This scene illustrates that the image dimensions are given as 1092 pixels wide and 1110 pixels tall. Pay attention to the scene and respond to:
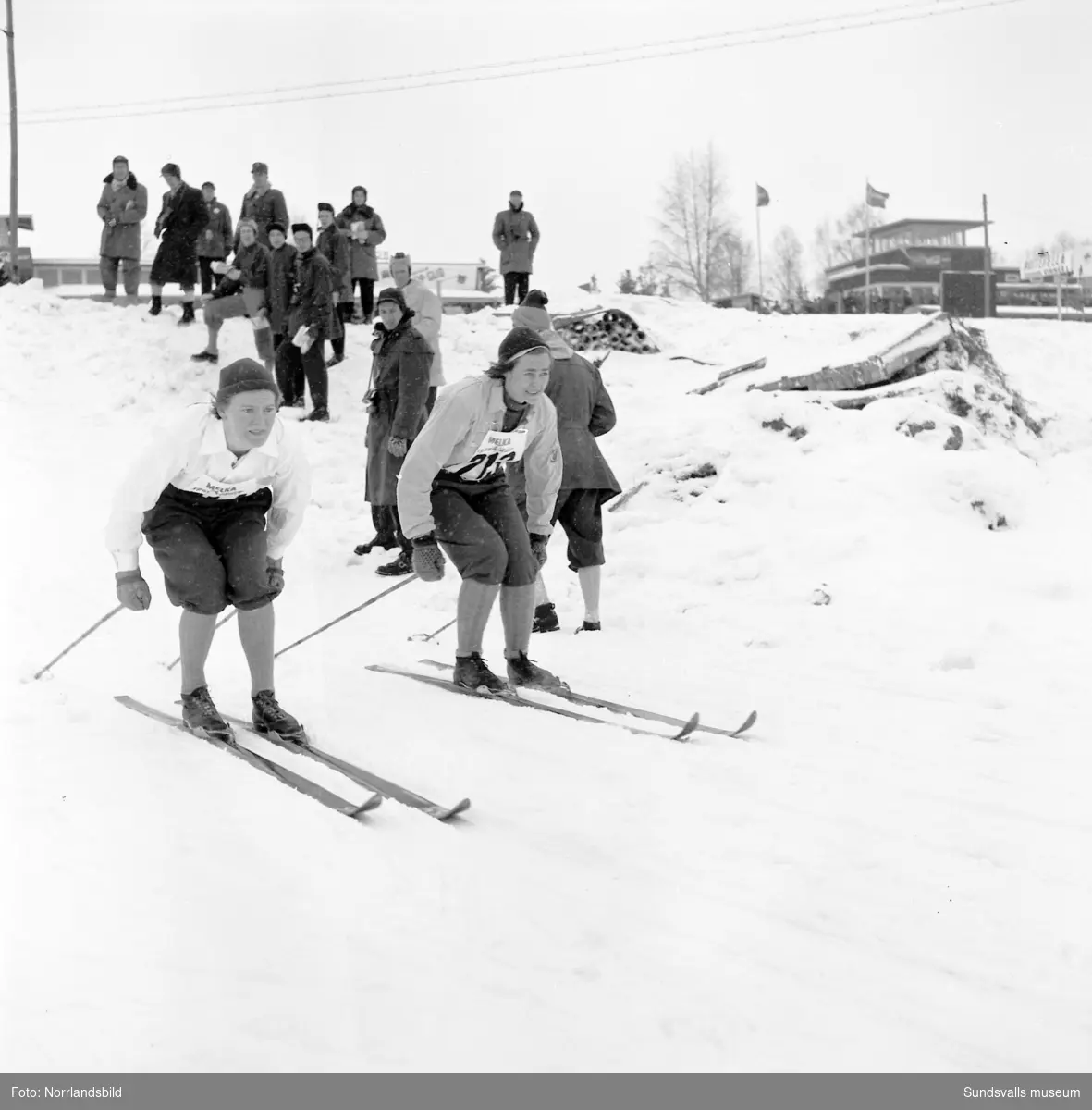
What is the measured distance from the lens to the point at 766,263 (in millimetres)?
61875

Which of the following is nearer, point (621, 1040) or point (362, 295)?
point (621, 1040)

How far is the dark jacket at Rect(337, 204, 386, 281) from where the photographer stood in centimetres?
1344

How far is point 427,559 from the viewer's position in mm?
4863

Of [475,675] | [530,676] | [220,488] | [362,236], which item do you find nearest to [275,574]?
[220,488]

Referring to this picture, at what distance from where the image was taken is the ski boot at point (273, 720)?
4266mm

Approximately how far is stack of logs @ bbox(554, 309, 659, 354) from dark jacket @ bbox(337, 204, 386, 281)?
8.80 feet

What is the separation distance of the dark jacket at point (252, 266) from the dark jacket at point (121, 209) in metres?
2.48

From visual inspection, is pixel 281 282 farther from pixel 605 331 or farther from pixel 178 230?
pixel 605 331

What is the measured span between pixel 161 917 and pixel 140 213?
12057mm

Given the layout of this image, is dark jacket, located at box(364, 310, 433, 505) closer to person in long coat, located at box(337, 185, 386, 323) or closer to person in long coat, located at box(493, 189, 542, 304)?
person in long coat, located at box(337, 185, 386, 323)

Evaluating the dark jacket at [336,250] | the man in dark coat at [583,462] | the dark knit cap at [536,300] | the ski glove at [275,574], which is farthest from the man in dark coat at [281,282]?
the ski glove at [275,574]

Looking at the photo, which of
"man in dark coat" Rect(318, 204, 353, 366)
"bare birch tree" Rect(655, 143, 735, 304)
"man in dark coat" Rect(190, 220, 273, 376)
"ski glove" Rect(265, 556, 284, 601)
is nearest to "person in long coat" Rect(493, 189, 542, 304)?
"man in dark coat" Rect(318, 204, 353, 366)
